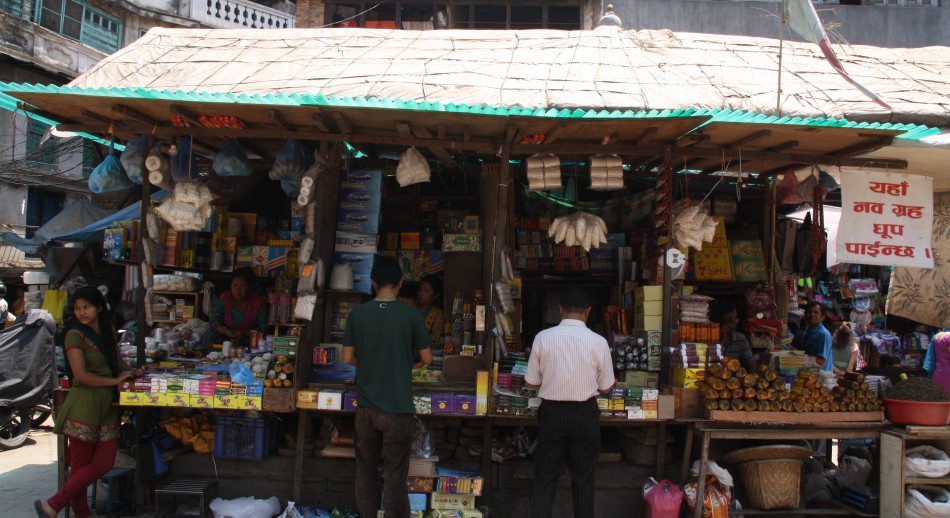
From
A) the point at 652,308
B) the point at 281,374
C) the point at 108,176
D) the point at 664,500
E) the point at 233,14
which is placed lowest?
the point at 664,500

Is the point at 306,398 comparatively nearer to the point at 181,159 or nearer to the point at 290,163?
the point at 290,163

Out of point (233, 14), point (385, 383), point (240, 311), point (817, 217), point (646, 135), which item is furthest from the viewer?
point (233, 14)

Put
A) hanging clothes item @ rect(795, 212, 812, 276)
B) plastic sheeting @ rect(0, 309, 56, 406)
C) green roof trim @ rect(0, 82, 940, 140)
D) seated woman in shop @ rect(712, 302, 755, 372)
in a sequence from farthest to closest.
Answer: plastic sheeting @ rect(0, 309, 56, 406) → hanging clothes item @ rect(795, 212, 812, 276) → seated woman in shop @ rect(712, 302, 755, 372) → green roof trim @ rect(0, 82, 940, 140)

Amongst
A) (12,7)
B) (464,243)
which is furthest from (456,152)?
(12,7)

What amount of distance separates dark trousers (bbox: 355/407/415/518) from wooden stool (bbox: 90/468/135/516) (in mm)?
2165

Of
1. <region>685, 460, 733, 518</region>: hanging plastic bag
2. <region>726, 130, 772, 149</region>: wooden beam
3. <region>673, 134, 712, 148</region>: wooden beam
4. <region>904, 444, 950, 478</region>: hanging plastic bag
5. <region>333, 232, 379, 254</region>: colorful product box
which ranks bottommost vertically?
<region>685, 460, 733, 518</region>: hanging plastic bag

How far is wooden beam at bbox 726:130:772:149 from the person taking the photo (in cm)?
500

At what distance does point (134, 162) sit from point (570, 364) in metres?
3.95

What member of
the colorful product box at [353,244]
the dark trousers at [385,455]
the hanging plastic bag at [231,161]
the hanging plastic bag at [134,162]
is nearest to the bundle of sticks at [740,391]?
the dark trousers at [385,455]

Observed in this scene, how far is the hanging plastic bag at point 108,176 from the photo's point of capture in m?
5.44

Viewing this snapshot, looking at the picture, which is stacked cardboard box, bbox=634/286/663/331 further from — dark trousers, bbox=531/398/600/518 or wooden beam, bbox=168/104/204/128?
wooden beam, bbox=168/104/204/128

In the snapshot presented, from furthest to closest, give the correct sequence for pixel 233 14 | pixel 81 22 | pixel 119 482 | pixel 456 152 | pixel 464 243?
pixel 233 14
pixel 81 22
pixel 464 243
pixel 456 152
pixel 119 482

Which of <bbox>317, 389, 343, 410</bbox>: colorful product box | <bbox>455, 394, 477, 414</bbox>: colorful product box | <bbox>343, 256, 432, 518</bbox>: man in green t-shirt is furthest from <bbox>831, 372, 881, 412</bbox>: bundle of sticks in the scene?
<bbox>317, 389, 343, 410</bbox>: colorful product box

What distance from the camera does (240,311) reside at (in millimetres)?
7008
